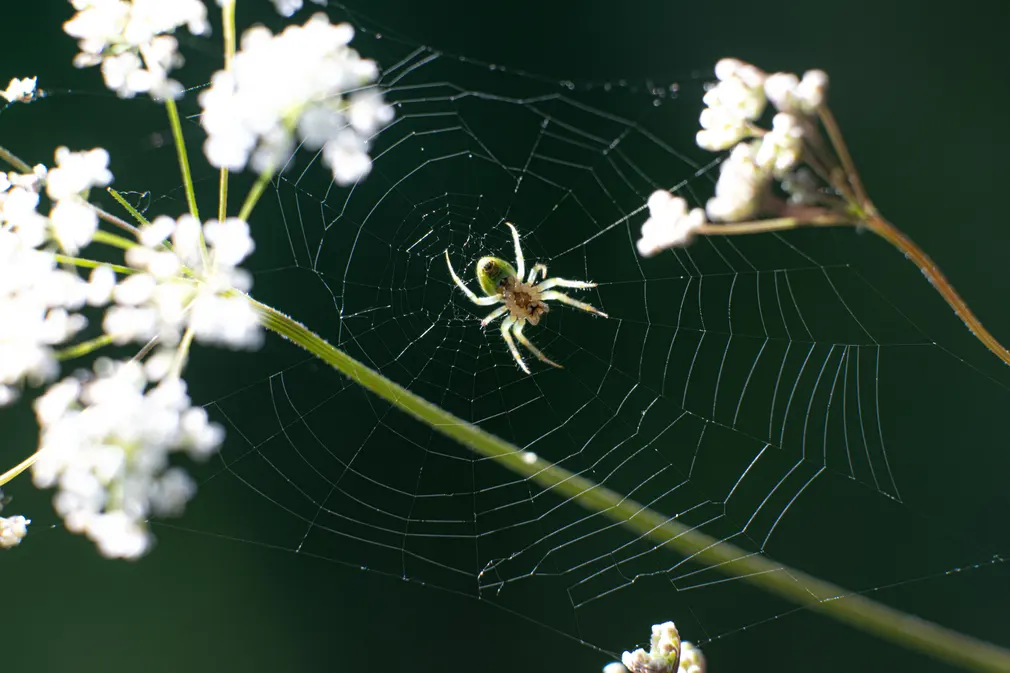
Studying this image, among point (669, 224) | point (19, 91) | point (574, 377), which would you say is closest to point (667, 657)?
point (669, 224)

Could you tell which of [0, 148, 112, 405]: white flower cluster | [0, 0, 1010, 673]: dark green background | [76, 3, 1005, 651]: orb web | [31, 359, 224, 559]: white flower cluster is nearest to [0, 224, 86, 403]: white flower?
[0, 148, 112, 405]: white flower cluster

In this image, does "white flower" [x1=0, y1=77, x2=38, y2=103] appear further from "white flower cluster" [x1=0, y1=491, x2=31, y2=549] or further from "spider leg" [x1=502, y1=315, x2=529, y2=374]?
"spider leg" [x1=502, y1=315, x2=529, y2=374]

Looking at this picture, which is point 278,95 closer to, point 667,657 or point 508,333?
point 667,657

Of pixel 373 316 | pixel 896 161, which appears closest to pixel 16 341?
pixel 373 316

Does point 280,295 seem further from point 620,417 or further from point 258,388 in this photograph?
point 620,417

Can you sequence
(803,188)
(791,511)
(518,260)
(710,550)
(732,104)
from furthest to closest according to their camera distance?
1. (791,511)
2. (518,260)
3. (710,550)
4. (732,104)
5. (803,188)

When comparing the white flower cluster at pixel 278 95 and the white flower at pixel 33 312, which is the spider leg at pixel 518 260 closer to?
the white flower cluster at pixel 278 95

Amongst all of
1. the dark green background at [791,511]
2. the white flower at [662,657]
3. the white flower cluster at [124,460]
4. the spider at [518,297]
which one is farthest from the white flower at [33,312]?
the dark green background at [791,511]
